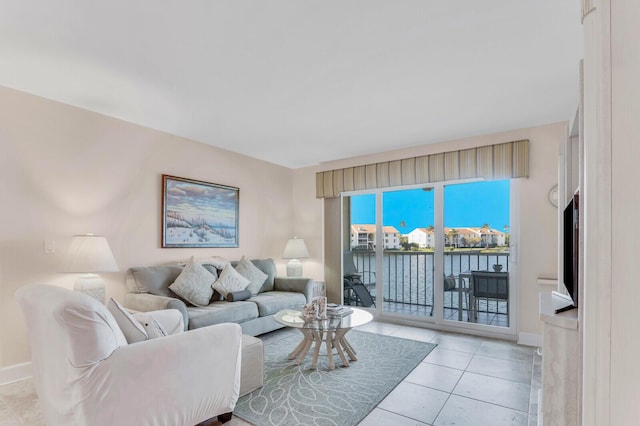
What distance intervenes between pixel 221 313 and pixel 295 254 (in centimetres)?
188

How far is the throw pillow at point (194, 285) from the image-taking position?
3475 millimetres

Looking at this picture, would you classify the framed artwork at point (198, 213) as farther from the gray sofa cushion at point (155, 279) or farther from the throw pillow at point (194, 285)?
the throw pillow at point (194, 285)

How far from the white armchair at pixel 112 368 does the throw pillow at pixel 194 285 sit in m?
1.48

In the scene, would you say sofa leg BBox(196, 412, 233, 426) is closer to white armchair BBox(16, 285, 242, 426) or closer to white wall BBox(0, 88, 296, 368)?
white armchair BBox(16, 285, 242, 426)

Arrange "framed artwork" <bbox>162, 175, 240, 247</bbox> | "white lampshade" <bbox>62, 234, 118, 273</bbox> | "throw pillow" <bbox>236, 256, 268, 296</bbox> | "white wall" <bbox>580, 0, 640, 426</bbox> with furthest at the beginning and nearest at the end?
"throw pillow" <bbox>236, 256, 268, 296</bbox>
"framed artwork" <bbox>162, 175, 240, 247</bbox>
"white lampshade" <bbox>62, 234, 118, 273</bbox>
"white wall" <bbox>580, 0, 640, 426</bbox>

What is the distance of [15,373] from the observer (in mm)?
2771

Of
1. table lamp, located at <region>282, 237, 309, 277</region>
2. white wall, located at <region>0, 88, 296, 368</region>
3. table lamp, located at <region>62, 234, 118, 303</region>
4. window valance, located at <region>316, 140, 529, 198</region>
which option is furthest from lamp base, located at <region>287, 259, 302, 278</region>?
table lamp, located at <region>62, 234, 118, 303</region>

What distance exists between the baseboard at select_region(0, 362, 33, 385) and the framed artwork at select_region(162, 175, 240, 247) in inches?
61.2

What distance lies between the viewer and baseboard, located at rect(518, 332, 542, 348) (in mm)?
3656

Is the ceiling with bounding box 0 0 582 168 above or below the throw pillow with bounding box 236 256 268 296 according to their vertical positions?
above

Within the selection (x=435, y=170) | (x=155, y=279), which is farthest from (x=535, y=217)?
(x=155, y=279)

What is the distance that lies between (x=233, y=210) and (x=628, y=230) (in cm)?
434

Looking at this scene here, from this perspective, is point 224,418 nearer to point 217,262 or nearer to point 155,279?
point 155,279

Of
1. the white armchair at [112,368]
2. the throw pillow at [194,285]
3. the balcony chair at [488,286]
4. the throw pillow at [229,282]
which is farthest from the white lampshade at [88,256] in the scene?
the balcony chair at [488,286]
